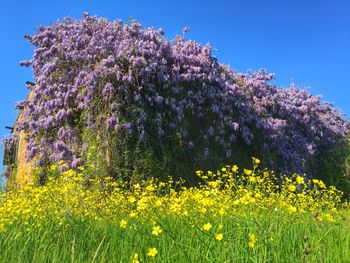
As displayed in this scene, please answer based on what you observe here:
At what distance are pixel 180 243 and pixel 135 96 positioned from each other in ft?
26.3

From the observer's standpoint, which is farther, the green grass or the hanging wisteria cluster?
the hanging wisteria cluster

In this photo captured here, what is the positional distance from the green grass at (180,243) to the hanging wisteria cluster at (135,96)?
6.37 meters

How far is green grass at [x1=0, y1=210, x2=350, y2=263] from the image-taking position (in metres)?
3.70

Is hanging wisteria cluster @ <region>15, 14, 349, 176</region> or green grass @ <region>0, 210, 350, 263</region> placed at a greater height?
A: hanging wisteria cluster @ <region>15, 14, 349, 176</region>

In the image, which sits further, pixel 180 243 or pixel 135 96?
pixel 135 96

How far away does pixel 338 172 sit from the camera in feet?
57.1

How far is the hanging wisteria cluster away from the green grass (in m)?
6.37

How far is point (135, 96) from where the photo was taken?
11422mm

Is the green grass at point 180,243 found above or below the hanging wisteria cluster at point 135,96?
below

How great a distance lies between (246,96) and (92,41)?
5.57 metres

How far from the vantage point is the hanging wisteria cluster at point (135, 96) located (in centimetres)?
1155

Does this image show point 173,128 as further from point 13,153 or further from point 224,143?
point 13,153

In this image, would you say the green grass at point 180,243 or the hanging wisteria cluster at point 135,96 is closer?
the green grass at point 180,243

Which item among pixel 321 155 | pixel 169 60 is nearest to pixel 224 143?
pixel 169 60
